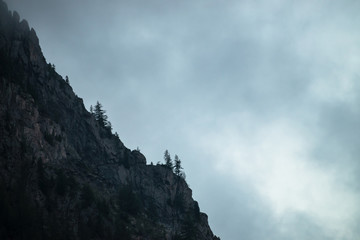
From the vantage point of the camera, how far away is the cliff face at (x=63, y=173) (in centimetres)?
8356

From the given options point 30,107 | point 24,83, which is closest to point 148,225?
point 30,107

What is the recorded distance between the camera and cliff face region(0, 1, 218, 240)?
83562 mm

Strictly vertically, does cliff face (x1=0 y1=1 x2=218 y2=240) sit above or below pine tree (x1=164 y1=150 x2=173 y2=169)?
below

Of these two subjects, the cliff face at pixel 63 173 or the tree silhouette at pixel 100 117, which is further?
the tree silhouette at pixel 100 117

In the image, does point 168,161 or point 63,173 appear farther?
point 168,161

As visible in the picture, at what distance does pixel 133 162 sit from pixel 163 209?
801 inches

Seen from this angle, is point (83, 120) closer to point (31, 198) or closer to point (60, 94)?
point (60, 94)

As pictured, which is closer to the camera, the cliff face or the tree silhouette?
the cliff face

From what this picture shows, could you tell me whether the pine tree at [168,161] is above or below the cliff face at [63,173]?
above

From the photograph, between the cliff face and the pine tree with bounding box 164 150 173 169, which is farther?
the pine tree with bounding box 164 150 173 169

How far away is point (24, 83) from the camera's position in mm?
Result: 106125

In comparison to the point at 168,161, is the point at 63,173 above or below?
below

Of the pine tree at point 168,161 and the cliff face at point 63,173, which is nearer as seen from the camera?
the cliff face at point 63,173

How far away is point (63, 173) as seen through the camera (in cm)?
9656
